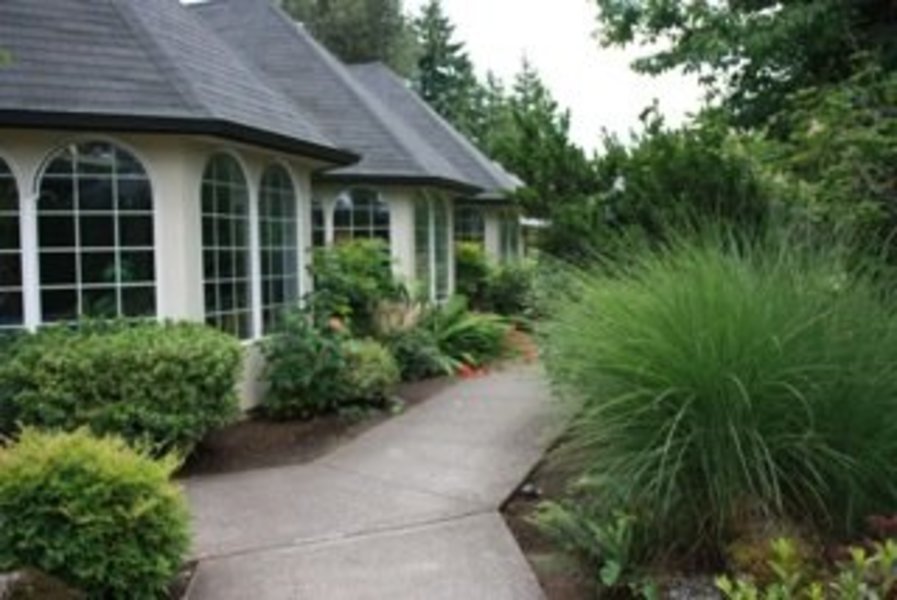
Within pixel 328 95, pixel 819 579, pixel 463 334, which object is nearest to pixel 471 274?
pixel 328 95

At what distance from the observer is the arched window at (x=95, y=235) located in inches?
334

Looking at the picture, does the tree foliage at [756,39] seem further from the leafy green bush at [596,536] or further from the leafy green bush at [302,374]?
the leafy green bush at [596,536]

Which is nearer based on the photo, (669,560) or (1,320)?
(669,560)

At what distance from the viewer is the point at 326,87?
16.1 meters

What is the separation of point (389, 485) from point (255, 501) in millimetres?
980

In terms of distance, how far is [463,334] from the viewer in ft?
45.7

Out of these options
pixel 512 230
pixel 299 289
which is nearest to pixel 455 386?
pixel 299 289

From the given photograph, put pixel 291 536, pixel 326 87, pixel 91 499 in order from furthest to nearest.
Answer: pixel 326 87, pixel 291 536, pixel 91 499

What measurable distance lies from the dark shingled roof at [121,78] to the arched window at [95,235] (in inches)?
20.1

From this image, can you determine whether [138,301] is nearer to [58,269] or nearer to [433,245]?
[58,269]

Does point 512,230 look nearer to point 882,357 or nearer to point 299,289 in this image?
point 299,289

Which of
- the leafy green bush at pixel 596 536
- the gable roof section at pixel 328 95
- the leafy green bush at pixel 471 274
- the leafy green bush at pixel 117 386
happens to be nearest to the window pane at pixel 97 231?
the leafy green bush at pixel 117 386

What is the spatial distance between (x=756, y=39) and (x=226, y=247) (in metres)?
5.86

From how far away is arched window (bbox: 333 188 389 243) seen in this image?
14.8 metres
